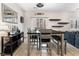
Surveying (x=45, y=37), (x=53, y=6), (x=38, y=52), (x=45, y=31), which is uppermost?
(x=53, y=6)

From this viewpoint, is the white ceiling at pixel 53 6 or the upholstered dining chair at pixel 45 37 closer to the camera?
the white ceiling at pixel 53 6

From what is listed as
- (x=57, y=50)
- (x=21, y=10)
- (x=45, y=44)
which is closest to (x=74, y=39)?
(x=57, y=50)

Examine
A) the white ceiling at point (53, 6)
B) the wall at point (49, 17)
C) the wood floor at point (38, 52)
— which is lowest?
the wood floor at point (38, 52)

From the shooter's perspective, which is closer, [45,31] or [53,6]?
[53,6]

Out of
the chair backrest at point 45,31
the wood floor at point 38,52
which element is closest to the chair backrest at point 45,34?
the chair backrest at point 45,31

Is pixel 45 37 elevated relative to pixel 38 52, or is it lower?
elevated

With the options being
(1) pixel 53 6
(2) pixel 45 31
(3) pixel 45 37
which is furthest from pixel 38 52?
(1) pixel 53 6

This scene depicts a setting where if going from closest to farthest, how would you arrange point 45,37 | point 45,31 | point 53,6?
point 53,6 → point 45,31 → point 45,37

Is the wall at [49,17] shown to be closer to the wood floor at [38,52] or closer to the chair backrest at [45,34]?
the chair backrest at [45,34]

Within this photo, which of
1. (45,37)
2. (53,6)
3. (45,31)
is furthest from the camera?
(45,37)

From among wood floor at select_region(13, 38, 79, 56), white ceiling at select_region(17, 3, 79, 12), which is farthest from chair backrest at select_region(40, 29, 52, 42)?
white ceiling at select_region(17, 3, 79, 12)

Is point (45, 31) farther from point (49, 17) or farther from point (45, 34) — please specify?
point (49, 17)

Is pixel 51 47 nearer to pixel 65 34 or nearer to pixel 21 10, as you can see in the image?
pixel 65 34

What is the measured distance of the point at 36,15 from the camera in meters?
2.54
